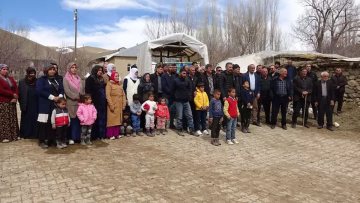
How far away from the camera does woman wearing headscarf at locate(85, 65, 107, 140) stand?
592cm

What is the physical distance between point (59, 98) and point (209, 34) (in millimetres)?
22328

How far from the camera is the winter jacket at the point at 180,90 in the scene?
6.70 m

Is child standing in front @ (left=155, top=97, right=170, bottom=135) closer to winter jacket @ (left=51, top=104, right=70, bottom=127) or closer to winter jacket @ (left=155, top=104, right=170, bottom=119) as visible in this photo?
winter jacket @ (left=155, top=104, right=170, bottom=119)

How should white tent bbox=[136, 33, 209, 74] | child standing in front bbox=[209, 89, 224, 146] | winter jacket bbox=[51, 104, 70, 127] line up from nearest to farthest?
winter jacket bbox=[51, 104, 70, 127], child standing in front bbox=[209, 89, 224, 146], white tent bbox=[136, 33, 209, 74]

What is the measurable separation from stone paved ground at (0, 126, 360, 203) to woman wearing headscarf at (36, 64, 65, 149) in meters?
0.38

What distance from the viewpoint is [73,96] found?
5.61 meters

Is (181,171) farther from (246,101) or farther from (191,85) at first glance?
A: (246,101)

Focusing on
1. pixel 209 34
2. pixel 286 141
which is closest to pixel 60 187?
pixel 286 141

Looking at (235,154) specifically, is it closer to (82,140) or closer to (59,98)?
(82,140)

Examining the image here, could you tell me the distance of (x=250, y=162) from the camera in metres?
5.11

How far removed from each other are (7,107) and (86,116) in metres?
1.82

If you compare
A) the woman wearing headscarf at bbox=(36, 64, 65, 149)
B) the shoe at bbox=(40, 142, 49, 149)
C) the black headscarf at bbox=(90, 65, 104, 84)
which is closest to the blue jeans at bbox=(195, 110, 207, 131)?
the black headscarf at bbox=(90, 65, 104, 84)

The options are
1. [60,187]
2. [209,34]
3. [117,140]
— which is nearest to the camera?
[60,187]

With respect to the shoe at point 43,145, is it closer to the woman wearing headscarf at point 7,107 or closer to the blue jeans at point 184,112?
the woman wearing headscarf at point 7,107
